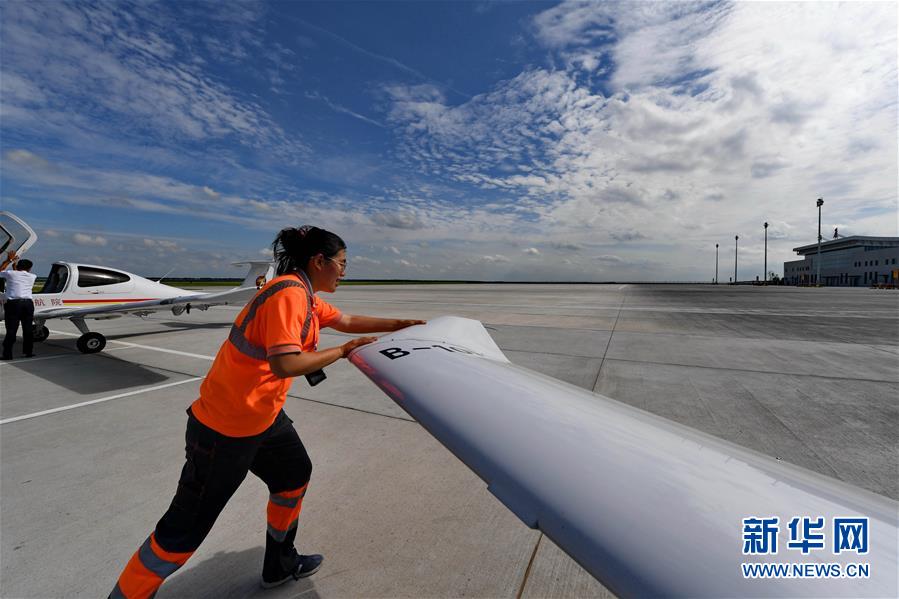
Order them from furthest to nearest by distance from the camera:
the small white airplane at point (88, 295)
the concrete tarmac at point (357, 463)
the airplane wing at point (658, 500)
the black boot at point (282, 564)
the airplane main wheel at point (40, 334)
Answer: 1. the airplane main wheel at point (40, 334)
2. the small white airplane at point (88, 295)
3. the concrete tarmac at point (357, 463)
4. the black boot at point (282, 564)
5. the airplane wing at point (658, 500)

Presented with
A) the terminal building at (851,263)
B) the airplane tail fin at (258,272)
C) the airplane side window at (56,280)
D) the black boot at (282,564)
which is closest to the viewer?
the black boot at (282,564)

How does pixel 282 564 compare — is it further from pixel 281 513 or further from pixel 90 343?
pixel 90 343

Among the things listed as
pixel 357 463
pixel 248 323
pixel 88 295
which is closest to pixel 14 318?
pixel 88 295

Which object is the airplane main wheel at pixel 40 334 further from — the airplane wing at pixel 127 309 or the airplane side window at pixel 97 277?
the airplane side window at pixel 97 277

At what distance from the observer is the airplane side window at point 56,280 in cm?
829

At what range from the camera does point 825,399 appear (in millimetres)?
4543

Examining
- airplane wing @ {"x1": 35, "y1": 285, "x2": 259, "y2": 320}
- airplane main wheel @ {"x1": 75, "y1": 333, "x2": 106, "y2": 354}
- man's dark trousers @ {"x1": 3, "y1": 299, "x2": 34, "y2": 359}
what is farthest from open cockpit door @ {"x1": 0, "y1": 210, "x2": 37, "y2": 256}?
airplane main wheel @ {"x1": 75, "y1": 333, "x2": 106, "y2": 354}

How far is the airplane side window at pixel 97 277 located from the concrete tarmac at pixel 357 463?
2047 millimetres

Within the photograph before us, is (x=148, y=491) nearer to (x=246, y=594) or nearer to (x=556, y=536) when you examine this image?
(x=246, y=594)

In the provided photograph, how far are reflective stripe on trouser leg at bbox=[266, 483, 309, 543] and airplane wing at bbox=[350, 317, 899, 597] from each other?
3.42 feet

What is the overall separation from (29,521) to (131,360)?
580 cm

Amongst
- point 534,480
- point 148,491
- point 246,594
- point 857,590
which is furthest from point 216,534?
point 857,590

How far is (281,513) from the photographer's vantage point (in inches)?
75.1

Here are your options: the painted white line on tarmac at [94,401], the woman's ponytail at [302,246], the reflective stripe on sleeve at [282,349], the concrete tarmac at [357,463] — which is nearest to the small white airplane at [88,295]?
the concrete tarmac at [357,463]
